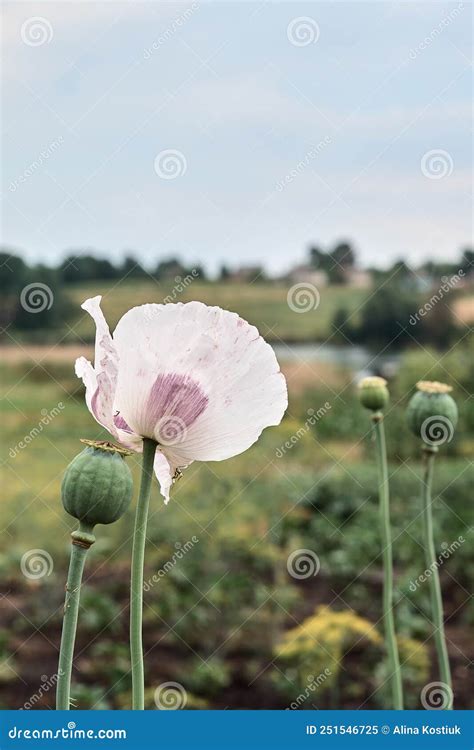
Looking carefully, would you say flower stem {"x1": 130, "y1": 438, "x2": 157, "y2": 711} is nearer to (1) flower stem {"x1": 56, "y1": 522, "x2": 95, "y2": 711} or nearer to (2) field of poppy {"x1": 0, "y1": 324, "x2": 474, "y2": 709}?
(1) flower stem {"x1": 56, "y1": 522, "x2": 95, "y2": 711}

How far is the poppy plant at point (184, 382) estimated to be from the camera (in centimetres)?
60

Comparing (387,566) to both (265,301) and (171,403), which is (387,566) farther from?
(265,301)

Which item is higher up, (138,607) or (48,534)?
(48,534)

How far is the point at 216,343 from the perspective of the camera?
24.2 inches

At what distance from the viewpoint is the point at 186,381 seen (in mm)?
623

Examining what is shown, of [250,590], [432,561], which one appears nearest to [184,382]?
[432,561]

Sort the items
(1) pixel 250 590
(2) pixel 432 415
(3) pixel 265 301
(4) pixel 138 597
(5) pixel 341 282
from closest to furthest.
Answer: (4) pixel 138 597, (2) pixel 432 415, (1) pixel 250 590, (3) pixel 265 301, (5) pixel 341 282

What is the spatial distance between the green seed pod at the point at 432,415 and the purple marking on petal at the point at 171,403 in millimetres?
342

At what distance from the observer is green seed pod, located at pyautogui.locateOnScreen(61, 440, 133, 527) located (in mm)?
616

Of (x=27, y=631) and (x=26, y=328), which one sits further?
(x=26, y=328)

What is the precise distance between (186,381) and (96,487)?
0.09 meters
